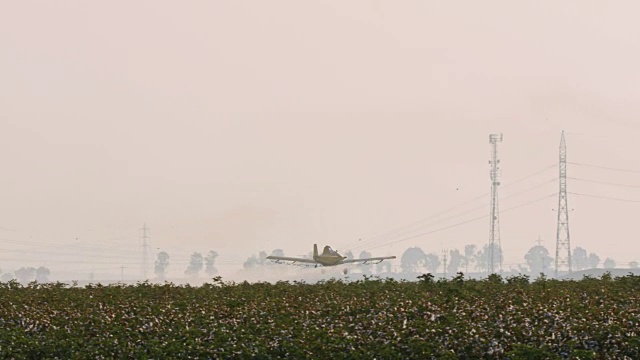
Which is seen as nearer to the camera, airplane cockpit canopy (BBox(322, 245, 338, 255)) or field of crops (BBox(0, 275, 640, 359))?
field of crops (BBox(0, 275, 640, 359))

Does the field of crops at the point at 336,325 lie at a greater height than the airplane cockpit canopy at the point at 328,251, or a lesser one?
lesser

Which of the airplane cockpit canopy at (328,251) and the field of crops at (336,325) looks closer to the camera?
the field of crops at (336,325)

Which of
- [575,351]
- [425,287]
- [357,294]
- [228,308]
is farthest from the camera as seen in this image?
[425,287]

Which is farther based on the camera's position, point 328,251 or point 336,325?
point 328,251

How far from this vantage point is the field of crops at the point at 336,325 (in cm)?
1711

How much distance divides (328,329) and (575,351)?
4383 millimetres

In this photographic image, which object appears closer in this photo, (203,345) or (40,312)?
(203,345)

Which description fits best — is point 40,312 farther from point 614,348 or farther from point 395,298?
point 614,348

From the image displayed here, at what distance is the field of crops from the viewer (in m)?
17.1

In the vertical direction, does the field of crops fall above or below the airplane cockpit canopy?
below

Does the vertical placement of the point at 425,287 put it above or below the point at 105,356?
above

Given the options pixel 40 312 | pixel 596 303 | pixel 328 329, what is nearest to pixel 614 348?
pixel 596 303

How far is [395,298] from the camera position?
19.4m

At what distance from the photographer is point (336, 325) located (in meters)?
17.8
